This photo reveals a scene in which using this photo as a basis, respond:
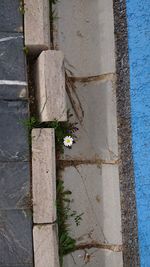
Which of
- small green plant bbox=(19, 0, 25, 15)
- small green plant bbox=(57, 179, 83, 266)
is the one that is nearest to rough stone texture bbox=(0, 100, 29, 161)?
small green plant bbox=(57, 179, 83, 266)

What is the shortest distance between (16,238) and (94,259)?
0.69 m

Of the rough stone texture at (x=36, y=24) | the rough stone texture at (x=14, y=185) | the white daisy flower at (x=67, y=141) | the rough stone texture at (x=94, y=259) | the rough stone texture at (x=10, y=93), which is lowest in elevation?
the rough stone texture at (x=94, y=259)

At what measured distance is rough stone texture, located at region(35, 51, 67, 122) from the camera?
3365 mm

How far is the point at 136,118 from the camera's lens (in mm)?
3521

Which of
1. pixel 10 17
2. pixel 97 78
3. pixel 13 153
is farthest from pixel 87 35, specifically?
pixel 13 153

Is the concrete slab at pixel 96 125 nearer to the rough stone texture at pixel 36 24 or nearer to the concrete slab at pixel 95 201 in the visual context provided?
the concrete slab at pixel 95 201

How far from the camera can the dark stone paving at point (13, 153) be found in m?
3.40

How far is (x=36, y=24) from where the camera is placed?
11.3 feet

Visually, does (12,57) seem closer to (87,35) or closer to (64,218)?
(87,35)

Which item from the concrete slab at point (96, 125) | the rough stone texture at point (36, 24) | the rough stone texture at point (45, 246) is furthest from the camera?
the concrete slab at point (96, 125)

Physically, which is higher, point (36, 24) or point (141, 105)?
point (36, 24)

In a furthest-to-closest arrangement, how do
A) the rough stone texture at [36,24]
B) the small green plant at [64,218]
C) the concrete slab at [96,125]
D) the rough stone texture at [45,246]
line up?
the concrete slab at [96,125]
the small green plant at [64,218]
the rough stone texture at [36,24]
the rough stone texture at [45,246]

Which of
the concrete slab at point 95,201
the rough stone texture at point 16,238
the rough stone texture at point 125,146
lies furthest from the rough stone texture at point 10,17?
the rough stone texture at point 16,238

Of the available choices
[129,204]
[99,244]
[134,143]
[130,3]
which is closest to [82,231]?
[99,244]
